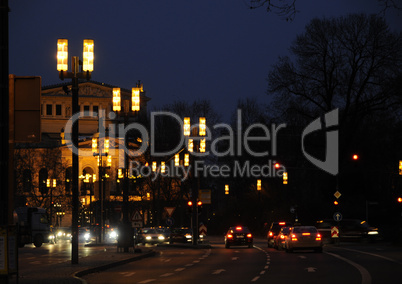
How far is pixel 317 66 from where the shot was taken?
6550 centimetres

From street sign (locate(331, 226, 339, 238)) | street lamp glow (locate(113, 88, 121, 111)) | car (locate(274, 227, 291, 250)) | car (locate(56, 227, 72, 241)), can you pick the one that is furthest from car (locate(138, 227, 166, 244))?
street lamp glow (locate(113, 88, 121, 111))

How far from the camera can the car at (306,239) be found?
4300 centimetres

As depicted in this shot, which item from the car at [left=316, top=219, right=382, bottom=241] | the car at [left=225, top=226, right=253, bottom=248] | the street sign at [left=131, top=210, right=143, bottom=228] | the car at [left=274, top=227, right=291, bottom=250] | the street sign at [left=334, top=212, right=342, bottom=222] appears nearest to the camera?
the street sign at [left=131, top=210, right=143, bottom=228]

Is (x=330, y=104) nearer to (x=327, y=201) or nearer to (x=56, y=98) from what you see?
(x=327, y=201)

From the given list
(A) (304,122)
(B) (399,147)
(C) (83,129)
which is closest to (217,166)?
(A) (304,122)

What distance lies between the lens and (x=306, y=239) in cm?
4309

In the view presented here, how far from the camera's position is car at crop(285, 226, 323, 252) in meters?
43.0

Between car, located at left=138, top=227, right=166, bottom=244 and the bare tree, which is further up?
the bare tree

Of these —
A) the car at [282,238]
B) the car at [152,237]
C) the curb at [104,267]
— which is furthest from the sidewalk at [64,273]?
the car at [152,237]

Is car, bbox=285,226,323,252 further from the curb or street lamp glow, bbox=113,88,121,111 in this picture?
street lamp glow, bbox=113,88,121,111

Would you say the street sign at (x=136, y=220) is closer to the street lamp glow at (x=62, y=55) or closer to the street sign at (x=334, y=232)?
the street lamp glow at (x=62, y=55)

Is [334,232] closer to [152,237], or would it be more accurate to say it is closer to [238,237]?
[238,237]

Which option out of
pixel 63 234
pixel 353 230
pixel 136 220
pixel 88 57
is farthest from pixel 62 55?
pixel 63 234

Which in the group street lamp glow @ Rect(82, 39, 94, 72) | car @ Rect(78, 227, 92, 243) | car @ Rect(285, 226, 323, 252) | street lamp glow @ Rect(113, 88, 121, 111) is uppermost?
street lamp glow @ Rect(82, 39, 94, 72)
